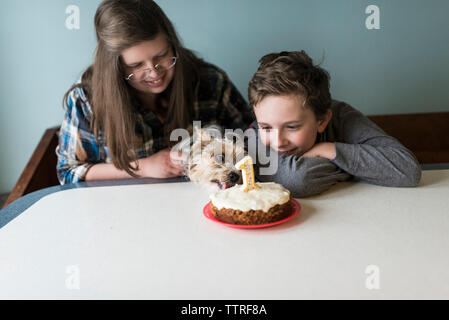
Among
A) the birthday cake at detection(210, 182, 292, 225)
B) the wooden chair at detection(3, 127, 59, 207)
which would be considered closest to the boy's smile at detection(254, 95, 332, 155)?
the birthday cake at detection(210, 182, 292, 225)

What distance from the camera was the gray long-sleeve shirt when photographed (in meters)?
1.15

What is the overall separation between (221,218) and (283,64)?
1.64ft

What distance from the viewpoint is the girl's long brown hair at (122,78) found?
4.64 feet

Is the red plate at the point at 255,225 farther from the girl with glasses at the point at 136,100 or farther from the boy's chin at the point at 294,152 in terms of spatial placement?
the girl with glasses at the point at 136,100

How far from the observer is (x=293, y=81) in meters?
1.21

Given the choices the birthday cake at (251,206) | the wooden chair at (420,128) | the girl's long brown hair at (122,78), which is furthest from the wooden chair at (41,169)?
the wooden chair at (420,128)

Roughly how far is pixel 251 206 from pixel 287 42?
1162 millimetres

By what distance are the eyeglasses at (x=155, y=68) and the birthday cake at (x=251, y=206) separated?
24.1 inches

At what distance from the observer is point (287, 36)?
6.33 ft

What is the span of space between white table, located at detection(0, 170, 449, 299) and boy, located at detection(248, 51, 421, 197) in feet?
0.14

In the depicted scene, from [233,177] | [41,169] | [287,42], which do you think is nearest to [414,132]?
[287,42]

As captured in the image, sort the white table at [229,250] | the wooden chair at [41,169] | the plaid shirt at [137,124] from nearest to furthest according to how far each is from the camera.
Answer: the white table at [229,250]
the plaid shirt at [137,124]
the wooden chair at [41,169]

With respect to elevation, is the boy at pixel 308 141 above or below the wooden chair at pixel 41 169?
above

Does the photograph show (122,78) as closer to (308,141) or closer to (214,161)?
(214,161)
